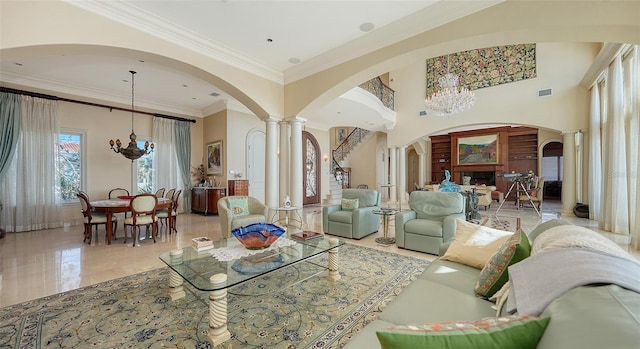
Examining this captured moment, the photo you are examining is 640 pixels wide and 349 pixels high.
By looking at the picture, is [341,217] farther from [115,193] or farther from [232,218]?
[115,193]

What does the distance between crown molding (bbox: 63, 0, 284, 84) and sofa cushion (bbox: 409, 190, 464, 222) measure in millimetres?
3727

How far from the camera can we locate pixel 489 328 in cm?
76

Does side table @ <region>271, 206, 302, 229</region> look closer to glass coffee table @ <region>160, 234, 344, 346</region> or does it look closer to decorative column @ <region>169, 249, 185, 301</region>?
glass coffee table @ <region>160, 234, 344, 346</region>

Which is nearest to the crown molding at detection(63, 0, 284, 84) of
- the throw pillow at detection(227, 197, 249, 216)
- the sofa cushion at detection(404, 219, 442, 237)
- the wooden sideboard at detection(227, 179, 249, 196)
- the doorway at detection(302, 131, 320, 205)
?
the throw pillow at detection(227, 197, 249, 216)

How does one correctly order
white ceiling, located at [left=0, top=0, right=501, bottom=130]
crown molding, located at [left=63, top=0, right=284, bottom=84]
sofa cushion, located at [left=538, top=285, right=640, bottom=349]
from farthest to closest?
white ceiling, located at [left=0, top=0, right=501, bottom=130] → crown molding, located at [left=63, top=0, right=284, bottom=84] → sofa cushion, located at [left=538, top=285, right=640, bottom=349]

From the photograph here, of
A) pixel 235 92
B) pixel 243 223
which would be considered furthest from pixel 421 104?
pixel 243 223

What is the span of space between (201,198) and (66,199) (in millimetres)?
2983

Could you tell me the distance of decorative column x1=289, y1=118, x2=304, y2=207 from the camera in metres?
5.19

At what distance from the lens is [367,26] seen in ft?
11.8

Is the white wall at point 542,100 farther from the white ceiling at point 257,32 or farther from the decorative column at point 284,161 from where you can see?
the decorative column at point 284,161

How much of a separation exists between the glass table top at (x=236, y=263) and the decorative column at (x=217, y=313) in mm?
36

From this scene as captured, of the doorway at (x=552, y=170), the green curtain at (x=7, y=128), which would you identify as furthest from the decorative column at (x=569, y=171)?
the green curtain at (x=7, y=128)

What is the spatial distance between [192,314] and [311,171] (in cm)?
780

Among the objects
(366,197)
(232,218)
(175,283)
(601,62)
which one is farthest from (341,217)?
(601,62)
